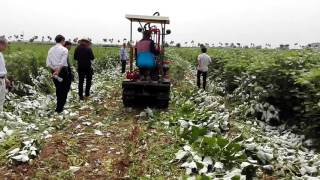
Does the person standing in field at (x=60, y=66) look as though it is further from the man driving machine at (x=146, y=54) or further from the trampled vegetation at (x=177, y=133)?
the man driving machine at (x=146, y=54)

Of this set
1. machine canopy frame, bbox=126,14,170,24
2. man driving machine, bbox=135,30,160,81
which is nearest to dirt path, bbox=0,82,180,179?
man driving machine, bbox=135,30,160,81

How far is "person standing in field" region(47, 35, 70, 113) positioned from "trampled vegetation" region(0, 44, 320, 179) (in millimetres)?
488

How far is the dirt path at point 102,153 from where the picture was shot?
24.8 feet

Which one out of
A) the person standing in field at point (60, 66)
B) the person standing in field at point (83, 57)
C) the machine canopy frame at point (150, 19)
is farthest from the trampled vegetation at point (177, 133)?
the machine canopy frame at point (150, 19)

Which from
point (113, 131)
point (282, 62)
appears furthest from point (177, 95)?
point (113, 131)

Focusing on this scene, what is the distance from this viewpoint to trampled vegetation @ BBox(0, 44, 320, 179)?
7.67m

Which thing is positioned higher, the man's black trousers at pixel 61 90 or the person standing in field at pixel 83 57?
the person standing in field at pixel 83 57

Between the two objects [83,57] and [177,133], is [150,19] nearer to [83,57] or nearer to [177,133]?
[83,57]

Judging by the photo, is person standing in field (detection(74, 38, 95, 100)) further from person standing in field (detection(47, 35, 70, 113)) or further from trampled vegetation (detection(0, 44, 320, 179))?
person standing in field (detection(47, 35, 70, 113))

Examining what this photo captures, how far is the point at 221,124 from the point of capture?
10.6 m

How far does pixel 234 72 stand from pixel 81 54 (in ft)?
17.8

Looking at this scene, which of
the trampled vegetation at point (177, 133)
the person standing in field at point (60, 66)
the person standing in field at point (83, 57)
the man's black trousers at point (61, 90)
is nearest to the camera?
the trampled vegetation at point (177, 133)

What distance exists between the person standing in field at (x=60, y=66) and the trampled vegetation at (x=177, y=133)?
0.49 meters

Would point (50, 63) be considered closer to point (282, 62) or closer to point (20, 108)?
point (20, 108)
